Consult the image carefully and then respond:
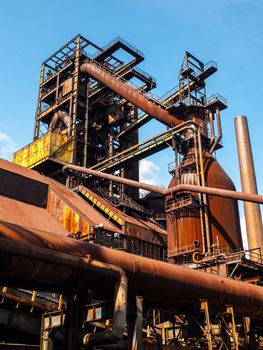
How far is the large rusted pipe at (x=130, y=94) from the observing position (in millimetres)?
31922

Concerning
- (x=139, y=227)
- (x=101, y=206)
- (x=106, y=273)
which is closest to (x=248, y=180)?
(x=139, y=227)

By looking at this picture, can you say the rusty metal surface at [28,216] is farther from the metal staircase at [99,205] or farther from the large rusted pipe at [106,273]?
the large rusted pipe at [106,273]

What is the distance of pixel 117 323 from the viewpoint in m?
9.87

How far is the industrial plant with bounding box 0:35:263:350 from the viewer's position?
10.8 metres

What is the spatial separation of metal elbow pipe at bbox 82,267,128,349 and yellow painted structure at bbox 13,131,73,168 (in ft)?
88.5

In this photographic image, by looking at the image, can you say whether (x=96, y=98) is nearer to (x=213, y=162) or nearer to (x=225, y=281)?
(x=213, y=162)

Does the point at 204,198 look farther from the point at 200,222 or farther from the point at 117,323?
the point at 117,323

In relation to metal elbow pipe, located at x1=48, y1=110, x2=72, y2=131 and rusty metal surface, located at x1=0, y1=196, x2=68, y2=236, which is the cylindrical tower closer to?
rusty metal surface, located at x1=0, y1=196, x2=68, y2=236

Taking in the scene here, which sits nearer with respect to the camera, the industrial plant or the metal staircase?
the industrial plant

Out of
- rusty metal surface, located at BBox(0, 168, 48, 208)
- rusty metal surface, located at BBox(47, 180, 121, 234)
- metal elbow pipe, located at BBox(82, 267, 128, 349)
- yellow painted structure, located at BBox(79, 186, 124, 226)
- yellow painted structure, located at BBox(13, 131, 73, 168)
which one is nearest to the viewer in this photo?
metal elbow pipe, located at BBox(82, 267, 128, 349)

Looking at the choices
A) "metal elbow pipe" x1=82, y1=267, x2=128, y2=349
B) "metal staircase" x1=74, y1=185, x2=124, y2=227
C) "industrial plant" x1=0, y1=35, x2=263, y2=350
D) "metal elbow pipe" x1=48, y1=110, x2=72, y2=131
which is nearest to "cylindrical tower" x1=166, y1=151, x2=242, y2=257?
"industrial plant" x1=0, y1=35, x2=263, y2=350

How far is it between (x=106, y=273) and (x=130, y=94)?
26.6m

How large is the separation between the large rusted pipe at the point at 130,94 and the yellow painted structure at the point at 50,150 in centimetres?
639

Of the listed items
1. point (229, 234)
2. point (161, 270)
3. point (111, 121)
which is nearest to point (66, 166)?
point (111, 121)
